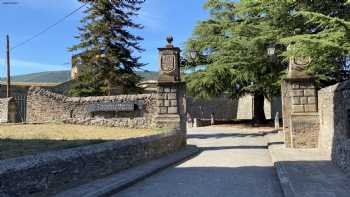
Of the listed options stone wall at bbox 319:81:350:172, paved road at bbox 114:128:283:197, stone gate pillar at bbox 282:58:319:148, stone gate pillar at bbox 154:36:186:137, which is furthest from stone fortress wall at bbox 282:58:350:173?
stone gate pillar at bbox 154:36:186:137

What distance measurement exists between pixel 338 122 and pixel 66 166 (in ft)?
23.5

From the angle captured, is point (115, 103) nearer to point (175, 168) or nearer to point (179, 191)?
point (175, 168)

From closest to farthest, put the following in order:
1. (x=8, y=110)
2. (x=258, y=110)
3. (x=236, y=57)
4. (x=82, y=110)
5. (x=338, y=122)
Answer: (x=338, y=122)
(x=82, y=110)
(x=8, y=110)
(x=236, y=57)
(x=258, y=110)

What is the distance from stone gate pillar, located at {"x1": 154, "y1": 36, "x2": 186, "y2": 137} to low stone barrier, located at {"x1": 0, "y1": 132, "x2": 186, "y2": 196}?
4949 mm

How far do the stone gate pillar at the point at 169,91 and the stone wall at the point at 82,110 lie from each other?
171cm

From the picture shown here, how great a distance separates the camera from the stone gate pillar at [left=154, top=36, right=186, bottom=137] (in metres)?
19.1

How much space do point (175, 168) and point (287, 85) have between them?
271 inches

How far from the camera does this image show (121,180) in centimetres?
1012

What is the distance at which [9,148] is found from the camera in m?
10.4

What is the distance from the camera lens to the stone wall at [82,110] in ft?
71.7

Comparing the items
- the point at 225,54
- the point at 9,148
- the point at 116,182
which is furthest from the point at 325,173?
the point at 225,54

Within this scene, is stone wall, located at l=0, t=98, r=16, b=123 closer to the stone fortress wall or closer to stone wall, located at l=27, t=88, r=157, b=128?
stone wall, located at l=27, t=88, r=157, b=128

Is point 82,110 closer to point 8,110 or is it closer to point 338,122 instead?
point 8,110

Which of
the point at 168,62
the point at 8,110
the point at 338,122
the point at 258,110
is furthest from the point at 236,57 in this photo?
the point at 338,122
